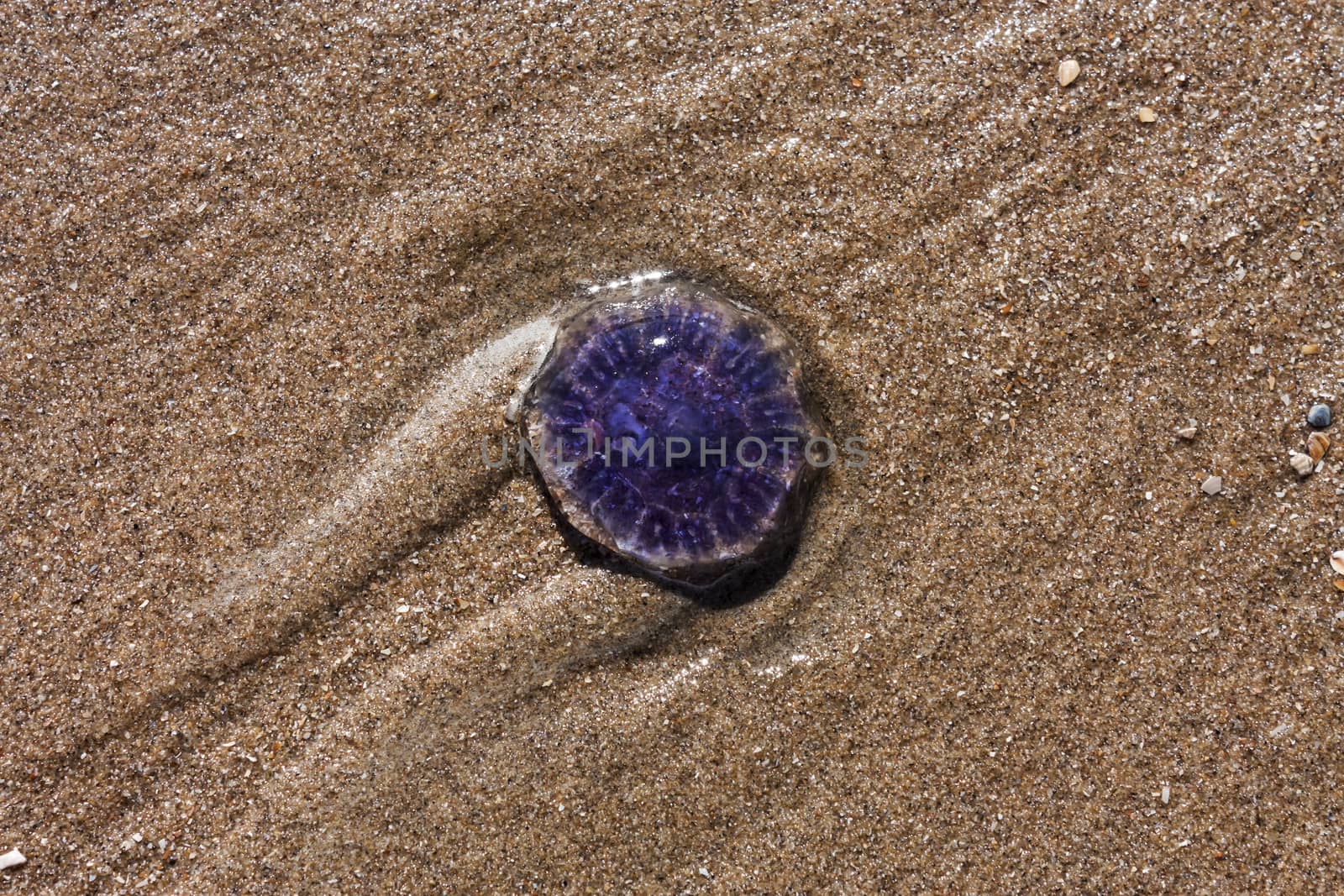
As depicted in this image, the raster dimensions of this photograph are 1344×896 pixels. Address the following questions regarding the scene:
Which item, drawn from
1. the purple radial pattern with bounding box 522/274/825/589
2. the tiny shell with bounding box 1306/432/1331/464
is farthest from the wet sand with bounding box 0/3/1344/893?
the purple radial pattern with bounding box 522/274/825/589

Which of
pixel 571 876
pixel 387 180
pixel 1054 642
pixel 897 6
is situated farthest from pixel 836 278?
pixel 571 876

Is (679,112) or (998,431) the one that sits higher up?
(679,112)

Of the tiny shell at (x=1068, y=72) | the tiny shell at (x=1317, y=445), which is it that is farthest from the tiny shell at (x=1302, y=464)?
the tiny shell at (x=1068, y=72)

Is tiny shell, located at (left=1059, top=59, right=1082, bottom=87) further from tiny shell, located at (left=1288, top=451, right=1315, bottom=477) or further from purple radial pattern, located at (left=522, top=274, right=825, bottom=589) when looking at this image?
tiny shell, located at (left=1288, top=451, right=1315, bottom=477)

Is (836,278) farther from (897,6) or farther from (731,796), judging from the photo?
(731,796)

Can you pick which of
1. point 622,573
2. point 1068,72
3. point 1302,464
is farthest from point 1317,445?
point 622,573

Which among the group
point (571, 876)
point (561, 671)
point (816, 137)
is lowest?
point (571, 876)

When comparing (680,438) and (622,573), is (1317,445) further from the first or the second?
(622,573)
